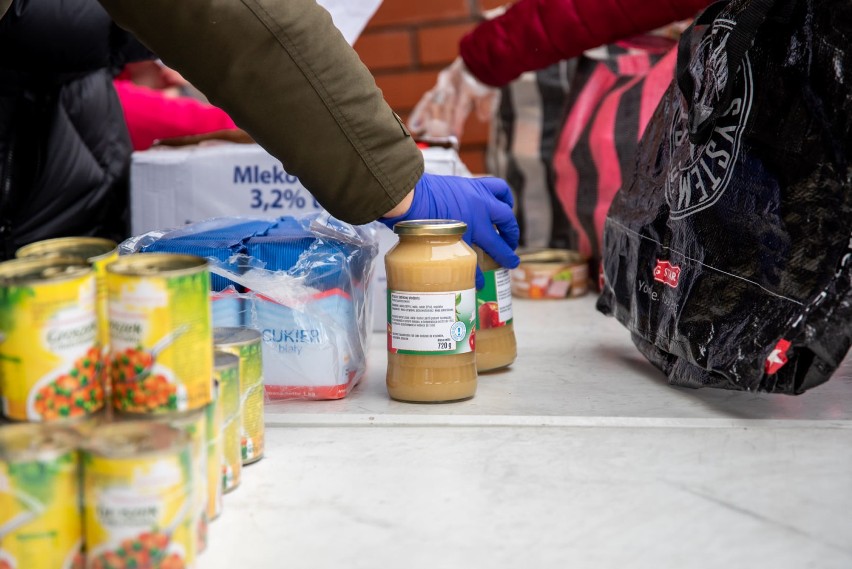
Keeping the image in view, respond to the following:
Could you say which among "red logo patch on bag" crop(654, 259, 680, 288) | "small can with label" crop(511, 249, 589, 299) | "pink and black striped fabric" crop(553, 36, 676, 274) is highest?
"pink and black striped fabric" crop(553, 36, 676, 274)

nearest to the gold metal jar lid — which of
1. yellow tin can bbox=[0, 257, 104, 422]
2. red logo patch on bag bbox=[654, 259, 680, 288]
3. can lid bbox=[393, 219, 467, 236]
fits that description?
yellow tin can bbox=[0, 257, 104, 422]

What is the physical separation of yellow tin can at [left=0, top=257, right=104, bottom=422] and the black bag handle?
31.6 inches

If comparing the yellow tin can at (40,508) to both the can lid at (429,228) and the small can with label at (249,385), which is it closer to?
the small can with label at (249,385)

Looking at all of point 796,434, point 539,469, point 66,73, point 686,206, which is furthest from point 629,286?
point 66,73

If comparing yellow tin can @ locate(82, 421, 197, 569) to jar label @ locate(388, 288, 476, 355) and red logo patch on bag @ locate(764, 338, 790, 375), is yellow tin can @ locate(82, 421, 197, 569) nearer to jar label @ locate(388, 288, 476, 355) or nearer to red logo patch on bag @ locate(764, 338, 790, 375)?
jar label @ locate(388, 288, 476, 355)

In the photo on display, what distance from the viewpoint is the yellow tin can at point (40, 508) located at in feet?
2.39

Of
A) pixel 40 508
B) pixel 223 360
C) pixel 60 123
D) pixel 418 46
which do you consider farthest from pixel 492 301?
pixel 418 46

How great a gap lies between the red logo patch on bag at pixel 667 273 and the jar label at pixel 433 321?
0.93ft

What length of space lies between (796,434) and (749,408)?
110 mm

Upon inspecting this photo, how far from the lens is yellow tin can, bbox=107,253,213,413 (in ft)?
2.67

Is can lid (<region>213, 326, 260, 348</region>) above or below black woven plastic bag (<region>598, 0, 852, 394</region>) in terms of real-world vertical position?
below

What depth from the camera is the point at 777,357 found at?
1.10 metres

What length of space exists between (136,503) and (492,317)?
761 millimetres

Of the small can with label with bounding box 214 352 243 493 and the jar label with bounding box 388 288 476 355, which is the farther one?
the jar label with bounding box 388 288 476 355
